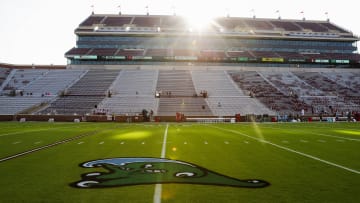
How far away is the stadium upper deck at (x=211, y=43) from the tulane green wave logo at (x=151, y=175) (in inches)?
2594

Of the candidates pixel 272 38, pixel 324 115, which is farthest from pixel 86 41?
pixel 324 115

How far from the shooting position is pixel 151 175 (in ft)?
25.0

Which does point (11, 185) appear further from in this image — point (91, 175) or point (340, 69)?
point (340, 69)

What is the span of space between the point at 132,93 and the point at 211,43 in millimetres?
29068

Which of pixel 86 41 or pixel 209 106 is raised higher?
pixel 86 41

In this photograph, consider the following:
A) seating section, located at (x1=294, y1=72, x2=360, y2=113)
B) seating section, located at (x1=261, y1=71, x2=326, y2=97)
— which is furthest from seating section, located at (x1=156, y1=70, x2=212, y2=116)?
seating section, located at (x1=294, y1=72, x2=360, y2=113)

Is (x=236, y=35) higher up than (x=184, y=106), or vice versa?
(x=236, y=35)

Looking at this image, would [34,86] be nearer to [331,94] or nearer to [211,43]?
[211,43]

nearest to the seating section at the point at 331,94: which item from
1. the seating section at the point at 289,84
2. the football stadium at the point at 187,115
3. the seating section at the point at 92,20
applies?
the football stadium at the point at 187,115

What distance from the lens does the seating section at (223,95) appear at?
52281mm

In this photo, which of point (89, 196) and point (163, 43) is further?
point (163, 43)

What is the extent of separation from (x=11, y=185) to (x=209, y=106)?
47440mm

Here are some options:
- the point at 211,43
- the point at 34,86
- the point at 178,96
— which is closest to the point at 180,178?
the point at 178,96

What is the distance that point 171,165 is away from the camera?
355 inches
